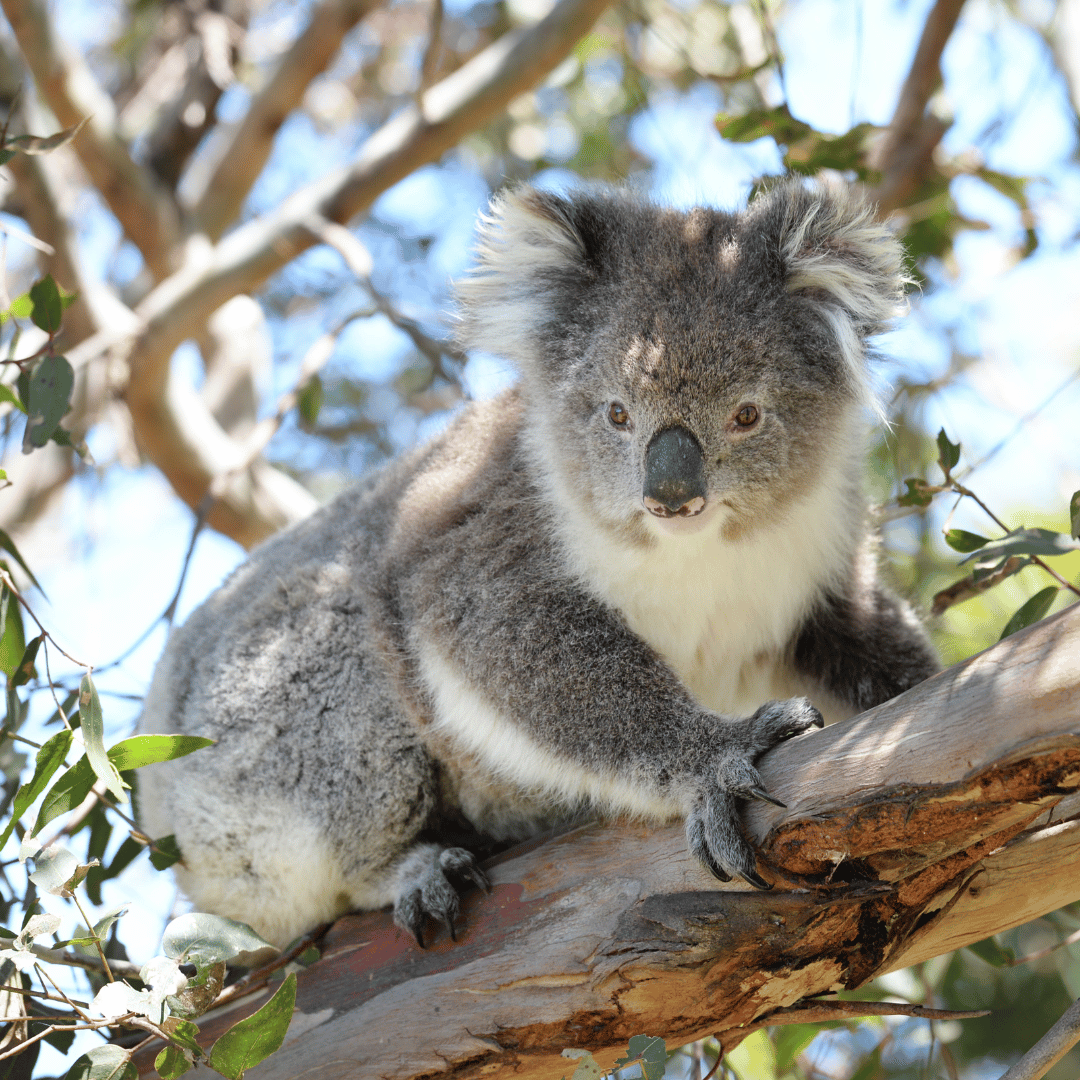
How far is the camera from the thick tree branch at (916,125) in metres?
4.70

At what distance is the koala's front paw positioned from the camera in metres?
2.13

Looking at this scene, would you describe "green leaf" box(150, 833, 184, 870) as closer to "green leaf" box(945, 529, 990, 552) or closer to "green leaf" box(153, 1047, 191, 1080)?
"green leaf" box(153, 1047, 191, 1080)

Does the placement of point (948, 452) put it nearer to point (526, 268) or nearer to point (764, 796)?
point (764, 796)

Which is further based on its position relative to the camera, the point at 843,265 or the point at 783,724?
the point at 843,265

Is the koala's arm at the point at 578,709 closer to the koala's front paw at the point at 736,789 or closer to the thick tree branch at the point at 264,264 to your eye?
the koala's front paw at the point at 736,789

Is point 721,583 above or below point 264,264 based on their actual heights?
below

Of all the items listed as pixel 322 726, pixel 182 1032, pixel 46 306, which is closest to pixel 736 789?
pixel 182 1032

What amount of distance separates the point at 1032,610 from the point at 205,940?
199 cm

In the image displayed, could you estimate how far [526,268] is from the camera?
296 cm

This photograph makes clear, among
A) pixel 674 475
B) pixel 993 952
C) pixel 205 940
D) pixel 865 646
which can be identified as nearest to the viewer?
pixel 205 940

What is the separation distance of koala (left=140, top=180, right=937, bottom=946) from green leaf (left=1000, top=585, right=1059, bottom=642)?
379 millimetres

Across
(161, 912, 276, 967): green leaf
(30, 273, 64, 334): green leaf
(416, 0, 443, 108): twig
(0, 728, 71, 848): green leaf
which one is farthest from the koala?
(416, 0, 443, 108): twig

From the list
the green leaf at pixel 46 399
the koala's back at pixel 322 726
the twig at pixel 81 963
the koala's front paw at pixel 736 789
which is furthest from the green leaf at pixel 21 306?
the koala's front paw at pixel 736 789

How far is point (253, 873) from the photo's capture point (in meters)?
2.95
